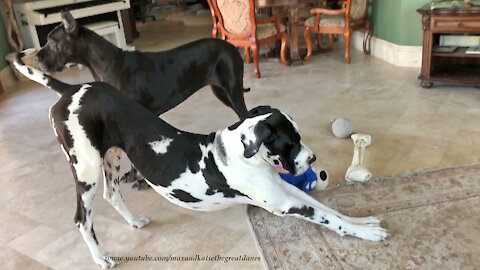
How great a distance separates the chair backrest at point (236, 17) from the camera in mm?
4219

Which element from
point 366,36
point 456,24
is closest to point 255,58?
point 366,36

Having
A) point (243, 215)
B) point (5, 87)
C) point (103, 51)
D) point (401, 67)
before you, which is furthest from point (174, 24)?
point (243, 215)

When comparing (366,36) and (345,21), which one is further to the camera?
(366,36)

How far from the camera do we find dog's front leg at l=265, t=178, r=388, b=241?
1.75 meters

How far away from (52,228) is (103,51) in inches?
38.9

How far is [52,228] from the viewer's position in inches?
89.2

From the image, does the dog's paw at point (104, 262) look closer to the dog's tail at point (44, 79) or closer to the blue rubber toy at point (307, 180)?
the dog's tail at point (44, 79)

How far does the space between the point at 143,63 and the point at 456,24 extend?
2443 millimetres

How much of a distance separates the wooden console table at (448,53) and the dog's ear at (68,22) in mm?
2638

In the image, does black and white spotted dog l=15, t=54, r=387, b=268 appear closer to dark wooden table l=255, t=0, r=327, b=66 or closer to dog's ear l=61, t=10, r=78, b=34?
dog's ear l=61, t=10, r=78, b=34

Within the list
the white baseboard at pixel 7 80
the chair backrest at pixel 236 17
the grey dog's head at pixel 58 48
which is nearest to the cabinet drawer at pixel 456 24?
the chair backrest at pixel 236 17

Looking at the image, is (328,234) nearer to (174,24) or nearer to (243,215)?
(243,215)

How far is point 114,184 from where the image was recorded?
6.91 feet

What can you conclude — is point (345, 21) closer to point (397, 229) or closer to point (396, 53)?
point (396, 53)
